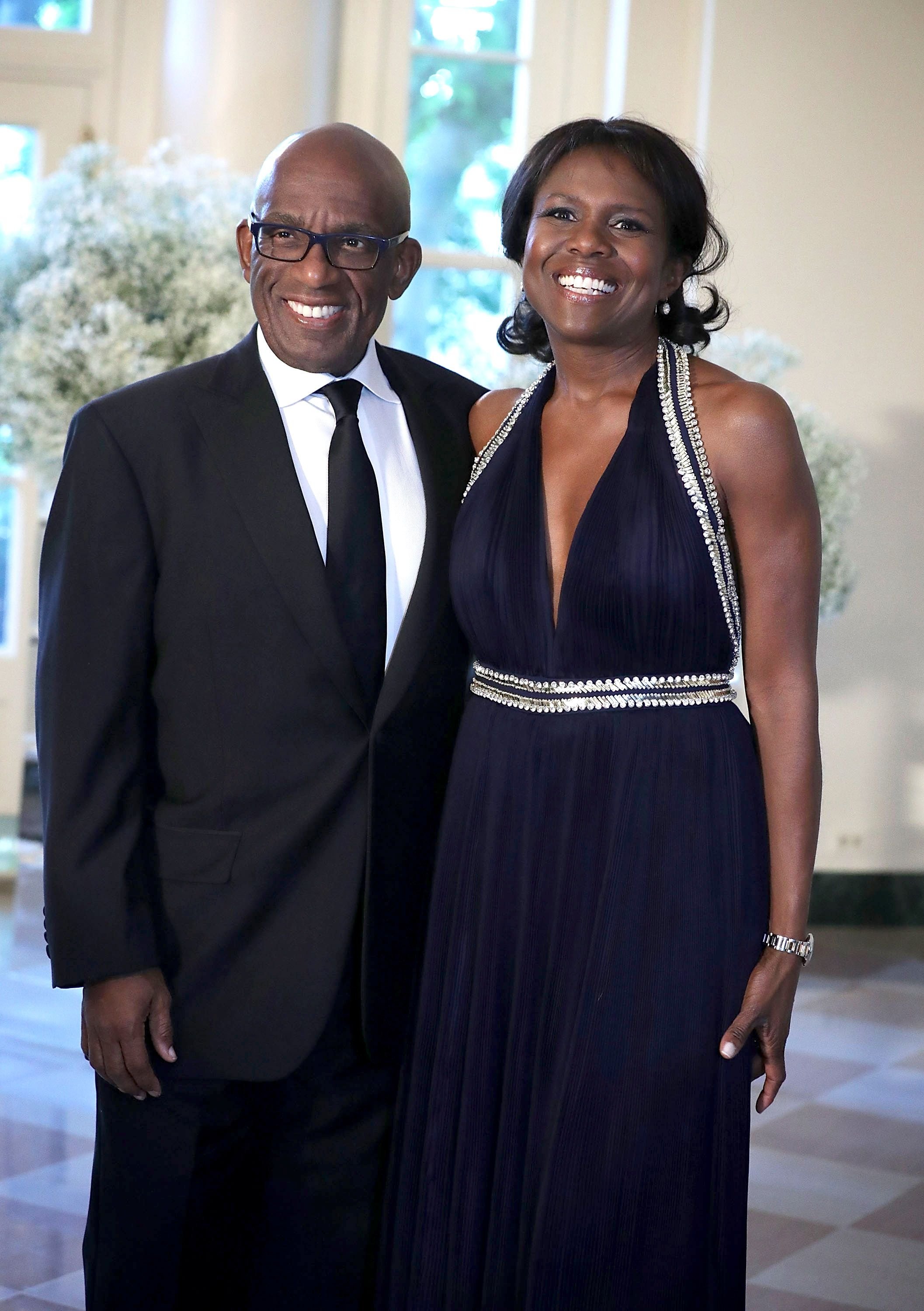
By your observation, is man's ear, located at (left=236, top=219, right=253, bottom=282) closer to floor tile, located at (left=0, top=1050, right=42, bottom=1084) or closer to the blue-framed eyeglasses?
the blue-framed eyeglasses

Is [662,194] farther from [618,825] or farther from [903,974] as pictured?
[903,974]

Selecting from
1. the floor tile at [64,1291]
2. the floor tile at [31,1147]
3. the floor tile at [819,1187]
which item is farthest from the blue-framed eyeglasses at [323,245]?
the floor tile at [819,1187]

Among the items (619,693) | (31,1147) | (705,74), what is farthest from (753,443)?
(705,74)

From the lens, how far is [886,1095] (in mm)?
3789

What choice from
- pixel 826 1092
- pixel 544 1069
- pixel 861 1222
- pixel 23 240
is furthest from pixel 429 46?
pixel 544 1069

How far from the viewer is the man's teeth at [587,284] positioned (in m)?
1.87

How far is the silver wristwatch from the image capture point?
1809mm

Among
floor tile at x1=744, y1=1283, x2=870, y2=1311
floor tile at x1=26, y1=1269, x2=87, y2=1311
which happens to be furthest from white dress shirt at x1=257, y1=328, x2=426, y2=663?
floor tile at x1=744, y1=1283, x2=870, y2=1311

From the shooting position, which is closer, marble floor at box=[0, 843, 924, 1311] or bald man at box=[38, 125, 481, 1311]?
bald man at box=[38, 125, 481, 1311]

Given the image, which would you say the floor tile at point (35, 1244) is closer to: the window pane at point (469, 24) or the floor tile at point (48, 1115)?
the floor tile at point (48, 1115)

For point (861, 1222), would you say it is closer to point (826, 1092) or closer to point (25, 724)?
point (826, 1092)

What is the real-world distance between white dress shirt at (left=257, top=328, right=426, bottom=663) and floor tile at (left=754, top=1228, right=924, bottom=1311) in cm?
159

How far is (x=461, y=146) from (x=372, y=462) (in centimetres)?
440

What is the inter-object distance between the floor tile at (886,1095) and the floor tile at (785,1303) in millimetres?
1028
